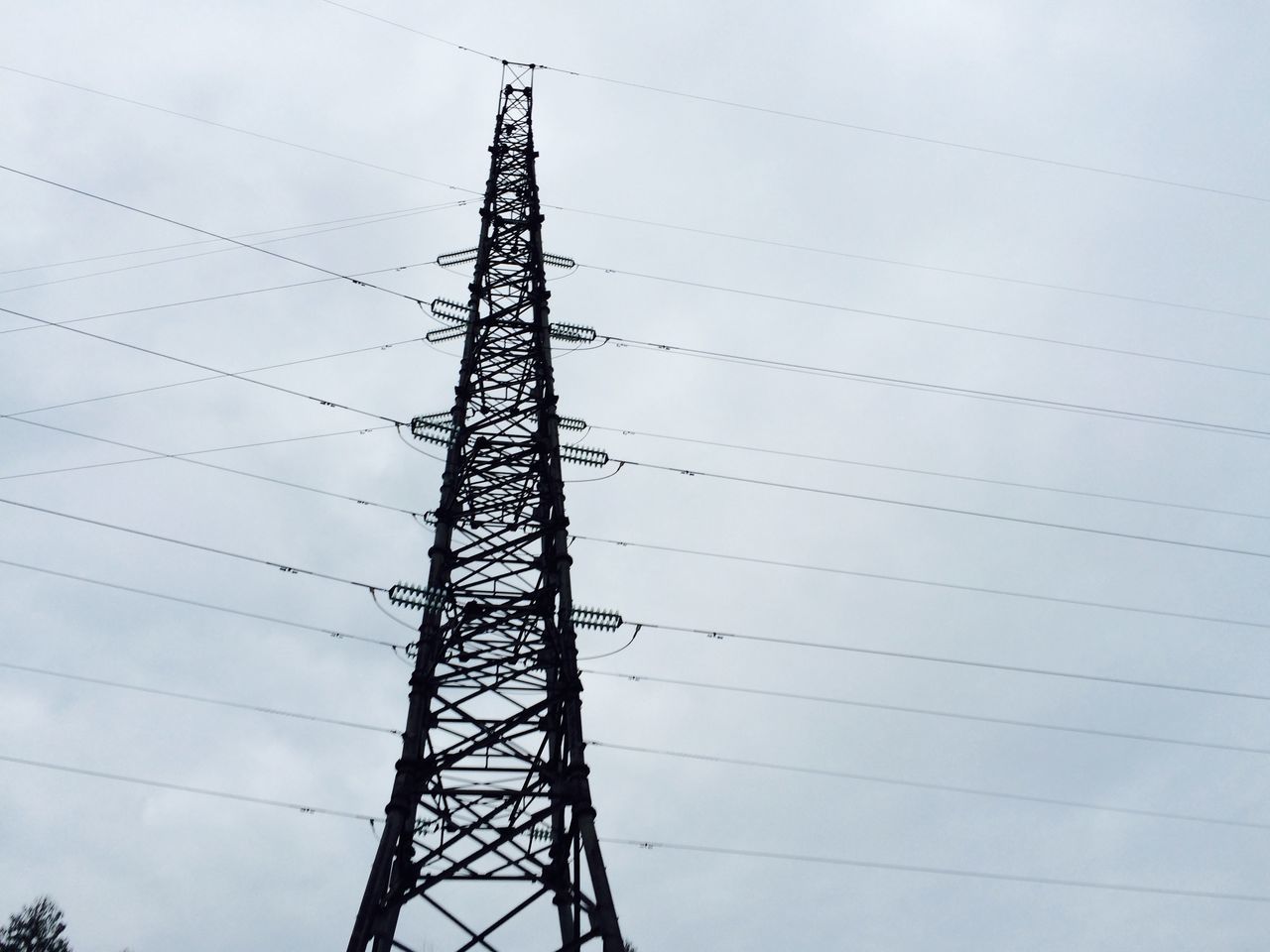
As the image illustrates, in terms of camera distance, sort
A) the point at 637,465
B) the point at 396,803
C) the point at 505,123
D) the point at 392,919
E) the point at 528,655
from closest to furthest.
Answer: the point at 392,919 < the point at 396,803 < the point at 528,655 < the point at 637,465 < the point at 505,123

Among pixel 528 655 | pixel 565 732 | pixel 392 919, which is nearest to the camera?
pixel 392 919

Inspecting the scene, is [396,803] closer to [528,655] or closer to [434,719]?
[434,719]

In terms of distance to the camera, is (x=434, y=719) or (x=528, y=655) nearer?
(x=434, y=719)

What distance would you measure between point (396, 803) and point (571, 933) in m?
2.36

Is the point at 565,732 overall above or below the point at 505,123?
below

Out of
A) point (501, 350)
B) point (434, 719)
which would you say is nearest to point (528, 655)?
point (434, 719)

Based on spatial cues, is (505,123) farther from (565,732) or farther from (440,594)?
(565,732)

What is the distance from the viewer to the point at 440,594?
45.7 ft

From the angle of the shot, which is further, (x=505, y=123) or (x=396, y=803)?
(x=505, y=123)

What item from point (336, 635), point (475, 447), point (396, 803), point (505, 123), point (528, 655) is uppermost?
point (505, 123)

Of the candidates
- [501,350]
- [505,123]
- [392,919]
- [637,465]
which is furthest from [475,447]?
[505,123]

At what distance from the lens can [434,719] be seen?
41.4 feet

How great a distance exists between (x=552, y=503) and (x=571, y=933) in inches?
252

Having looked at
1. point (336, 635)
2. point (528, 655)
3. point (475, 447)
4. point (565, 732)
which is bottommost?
point (565, 732)
